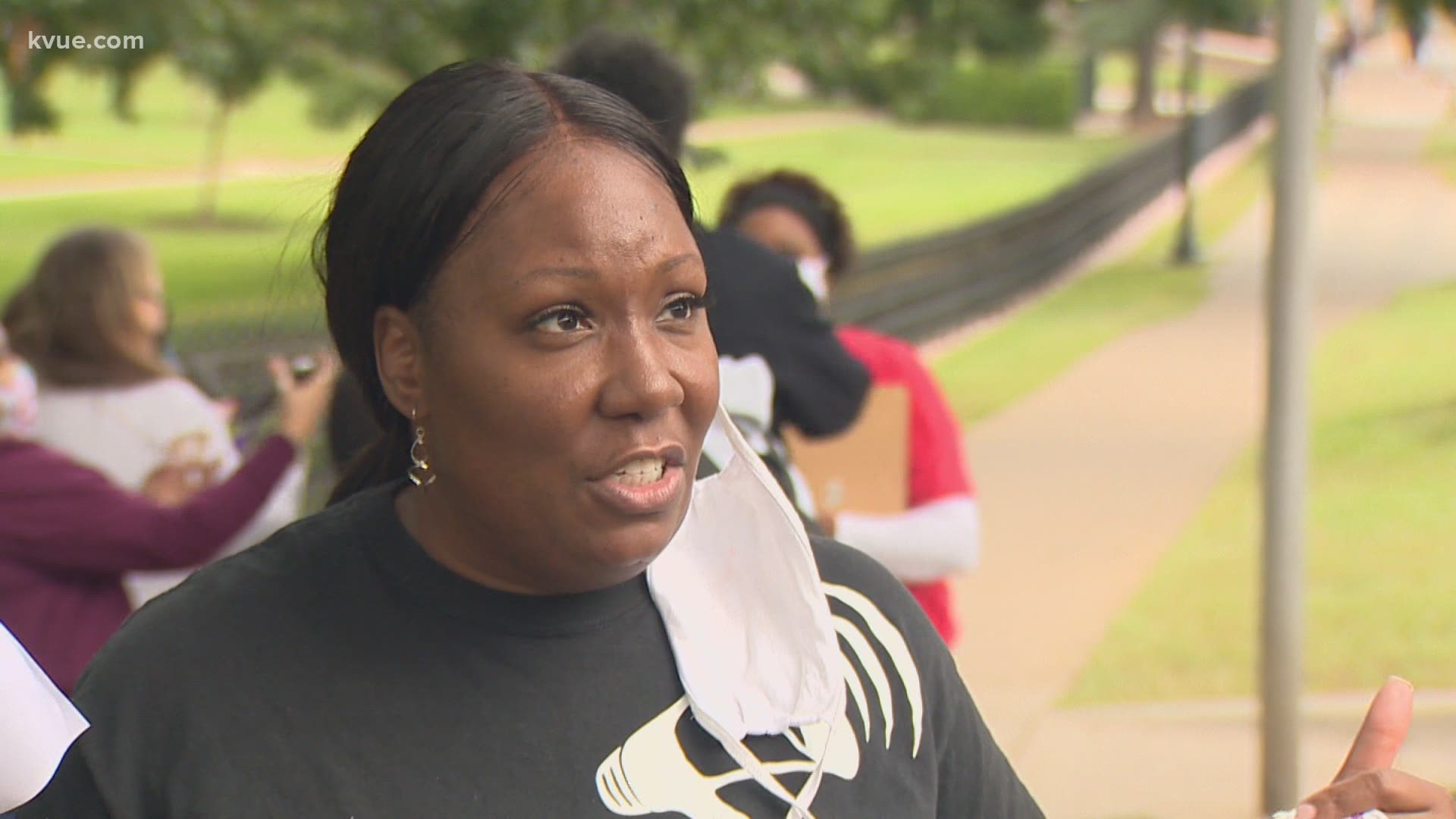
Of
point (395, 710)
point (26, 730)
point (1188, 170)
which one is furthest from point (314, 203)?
point (1188, 170)

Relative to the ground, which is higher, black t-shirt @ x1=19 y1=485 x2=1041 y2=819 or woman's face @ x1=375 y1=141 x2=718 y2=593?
woman's face @ x1=375 y1=141 x2=718 y2=593

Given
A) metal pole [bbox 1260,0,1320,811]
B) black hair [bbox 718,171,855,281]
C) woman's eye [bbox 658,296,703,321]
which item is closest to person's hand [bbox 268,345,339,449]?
black hair [bbox 718,171,855,281]

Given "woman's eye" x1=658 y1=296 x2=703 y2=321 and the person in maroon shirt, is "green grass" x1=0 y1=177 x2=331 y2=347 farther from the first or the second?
"woman's eye" x1=658 y1=296 x2=703 y2=321

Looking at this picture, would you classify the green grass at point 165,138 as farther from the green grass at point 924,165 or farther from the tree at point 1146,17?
the tree at point 1146,17

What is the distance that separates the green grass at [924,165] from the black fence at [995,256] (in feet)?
7.92

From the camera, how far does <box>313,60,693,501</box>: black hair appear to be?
1.61 meters

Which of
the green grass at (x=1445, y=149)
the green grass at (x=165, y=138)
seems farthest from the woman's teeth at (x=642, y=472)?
the green grass at (x=1445, y=149)

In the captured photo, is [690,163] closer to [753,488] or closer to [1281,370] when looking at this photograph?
[1281,370]

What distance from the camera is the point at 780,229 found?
3967mm

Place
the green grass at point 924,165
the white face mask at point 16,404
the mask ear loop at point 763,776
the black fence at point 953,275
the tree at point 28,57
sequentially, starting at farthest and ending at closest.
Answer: the green grass at point 924,165, the black fence at point 953,275, the tree at point 28,57, the white face mask at point 16,404, the mask ear loop at point 763,776

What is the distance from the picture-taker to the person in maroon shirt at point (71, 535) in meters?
3.41

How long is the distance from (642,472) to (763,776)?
11.2 inches

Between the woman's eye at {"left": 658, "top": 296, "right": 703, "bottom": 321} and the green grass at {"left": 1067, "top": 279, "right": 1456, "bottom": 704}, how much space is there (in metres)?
5.35

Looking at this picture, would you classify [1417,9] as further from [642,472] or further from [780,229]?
[642,472]
